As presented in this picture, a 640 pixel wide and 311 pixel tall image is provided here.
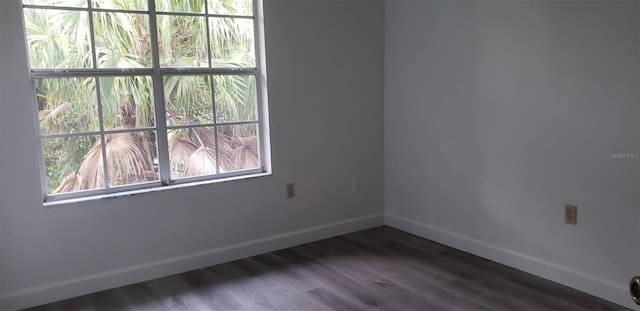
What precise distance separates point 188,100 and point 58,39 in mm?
805

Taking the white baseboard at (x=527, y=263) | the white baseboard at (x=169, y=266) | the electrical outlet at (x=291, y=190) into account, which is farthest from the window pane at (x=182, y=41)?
the white baseboard at (x=527, y=263)

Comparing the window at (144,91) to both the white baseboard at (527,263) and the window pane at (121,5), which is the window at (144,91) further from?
the white baseboard at (527,263)

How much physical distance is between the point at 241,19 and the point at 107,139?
3.87ft

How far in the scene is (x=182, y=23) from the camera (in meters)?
3.08

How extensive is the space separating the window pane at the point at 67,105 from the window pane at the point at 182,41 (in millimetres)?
484

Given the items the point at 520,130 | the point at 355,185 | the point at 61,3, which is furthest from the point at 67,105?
the point at 520,130

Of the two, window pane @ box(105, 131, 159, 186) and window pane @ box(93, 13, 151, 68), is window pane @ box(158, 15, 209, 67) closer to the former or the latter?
window pane @ box(93, 13, 151, 68)

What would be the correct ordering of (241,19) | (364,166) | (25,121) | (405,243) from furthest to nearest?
1. (364,166)
2. (405,243)
3. (241,19)
4. (25,121)

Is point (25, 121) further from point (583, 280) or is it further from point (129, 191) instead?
point (583, 280)

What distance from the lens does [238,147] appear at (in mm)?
3387

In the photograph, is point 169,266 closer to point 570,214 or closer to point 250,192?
point 250,192

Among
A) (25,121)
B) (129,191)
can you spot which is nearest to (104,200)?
(129,191)

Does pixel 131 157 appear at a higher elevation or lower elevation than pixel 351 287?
higher

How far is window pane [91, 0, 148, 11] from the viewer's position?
279 centimetres
